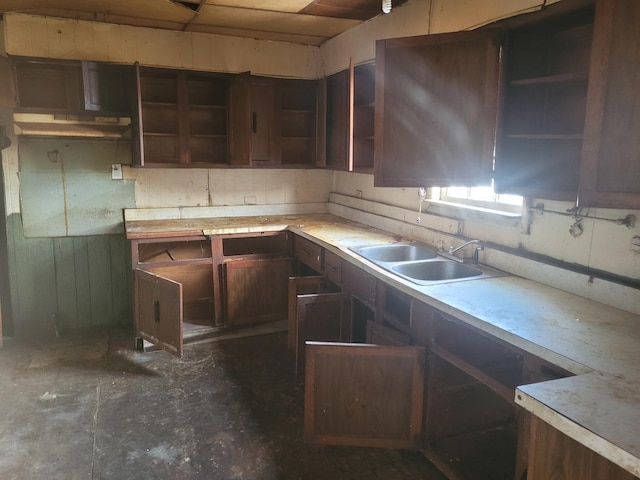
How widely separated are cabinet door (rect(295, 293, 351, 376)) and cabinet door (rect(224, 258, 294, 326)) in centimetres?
99

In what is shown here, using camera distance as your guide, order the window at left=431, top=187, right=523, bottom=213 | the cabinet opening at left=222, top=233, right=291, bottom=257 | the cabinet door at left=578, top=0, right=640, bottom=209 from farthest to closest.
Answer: the cabinet opening at left=222, top=233, right=291, bottom=257
the window at left=431, top=187, right=523, bottom=213
the cabinet door at left=578, top=0, right=640, bottom=209

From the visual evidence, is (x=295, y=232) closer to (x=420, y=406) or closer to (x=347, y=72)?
(x=347, y=72)

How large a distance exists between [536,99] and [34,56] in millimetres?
3630

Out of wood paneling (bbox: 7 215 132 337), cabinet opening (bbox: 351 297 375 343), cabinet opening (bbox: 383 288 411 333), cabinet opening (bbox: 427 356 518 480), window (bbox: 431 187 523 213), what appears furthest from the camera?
wood paneling (bbox: 7 215 132 337)

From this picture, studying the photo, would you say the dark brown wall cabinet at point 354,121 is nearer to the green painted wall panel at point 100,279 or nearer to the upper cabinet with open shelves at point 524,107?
the upper cabinet with open shelves at point 524,107

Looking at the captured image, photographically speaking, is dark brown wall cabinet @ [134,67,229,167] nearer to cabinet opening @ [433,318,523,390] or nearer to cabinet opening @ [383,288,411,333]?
cabinet opening @ [383,288,411,333]

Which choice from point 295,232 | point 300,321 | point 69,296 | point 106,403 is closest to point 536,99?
point 300,321

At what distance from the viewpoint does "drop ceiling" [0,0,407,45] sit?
135 inches

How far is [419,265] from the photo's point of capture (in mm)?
2873

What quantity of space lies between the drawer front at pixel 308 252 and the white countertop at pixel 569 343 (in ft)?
2.04

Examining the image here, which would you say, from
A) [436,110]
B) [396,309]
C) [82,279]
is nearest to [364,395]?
[396,309]

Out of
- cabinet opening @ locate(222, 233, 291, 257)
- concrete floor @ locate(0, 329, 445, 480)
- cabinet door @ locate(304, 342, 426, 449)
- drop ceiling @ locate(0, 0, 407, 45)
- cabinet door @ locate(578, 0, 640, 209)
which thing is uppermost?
drop ceiling @ locate(0, 0, 407, 45)

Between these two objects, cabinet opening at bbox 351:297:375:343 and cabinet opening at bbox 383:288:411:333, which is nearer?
cabinet opening at bbox 383:288:411:333

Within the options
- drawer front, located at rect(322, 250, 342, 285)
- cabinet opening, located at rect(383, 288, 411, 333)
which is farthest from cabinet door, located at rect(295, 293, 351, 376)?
cabinet opening, located at rect(383, 288, 411, 333)
